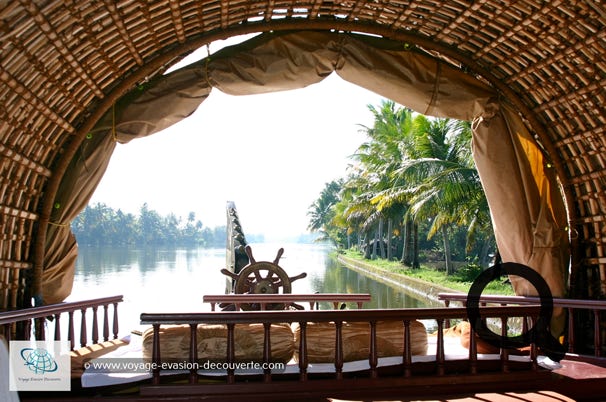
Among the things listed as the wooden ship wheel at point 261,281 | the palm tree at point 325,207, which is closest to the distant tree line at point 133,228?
the palm tree at point 325,207

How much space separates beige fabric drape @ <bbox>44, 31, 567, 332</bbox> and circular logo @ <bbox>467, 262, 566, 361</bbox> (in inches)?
5.1

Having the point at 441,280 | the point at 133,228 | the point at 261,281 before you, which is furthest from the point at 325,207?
Result: the point at 261,281

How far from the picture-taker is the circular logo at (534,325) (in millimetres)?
2896

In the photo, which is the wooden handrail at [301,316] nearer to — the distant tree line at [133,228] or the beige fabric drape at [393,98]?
the beige fabric drape at [393,98]

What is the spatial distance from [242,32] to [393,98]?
1.18 m

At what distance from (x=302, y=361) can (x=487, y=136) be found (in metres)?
2.32

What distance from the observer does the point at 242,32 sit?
3.74m

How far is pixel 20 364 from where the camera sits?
9.64ft

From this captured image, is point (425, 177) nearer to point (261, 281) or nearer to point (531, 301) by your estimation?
point (261, 281)

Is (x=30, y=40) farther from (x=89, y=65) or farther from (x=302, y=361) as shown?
(x=302, y=361)

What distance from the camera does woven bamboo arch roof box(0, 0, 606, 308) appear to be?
Answer: 308 centimetres

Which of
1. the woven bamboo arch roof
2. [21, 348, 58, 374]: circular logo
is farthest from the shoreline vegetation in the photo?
[21, 348, 58, 374]: circular logo

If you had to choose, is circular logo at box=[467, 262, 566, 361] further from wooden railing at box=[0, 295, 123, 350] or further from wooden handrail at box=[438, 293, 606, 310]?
wooden railing at box=[0, 295, 123, 350]

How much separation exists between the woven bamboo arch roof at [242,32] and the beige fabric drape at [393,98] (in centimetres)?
10
